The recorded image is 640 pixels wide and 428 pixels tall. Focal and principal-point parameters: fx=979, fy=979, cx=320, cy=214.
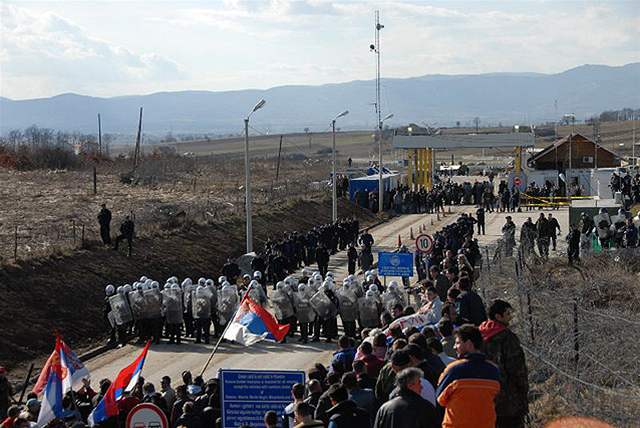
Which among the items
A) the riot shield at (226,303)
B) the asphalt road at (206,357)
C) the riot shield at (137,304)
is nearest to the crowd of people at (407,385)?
the asphalt road at (206,357)

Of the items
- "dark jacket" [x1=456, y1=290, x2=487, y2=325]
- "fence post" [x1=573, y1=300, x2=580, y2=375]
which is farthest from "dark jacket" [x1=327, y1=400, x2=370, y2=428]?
"dark jacket" [x1=456, y1=290, x2=487, y2=325]

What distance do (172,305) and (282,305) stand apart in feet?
Result: 8.56

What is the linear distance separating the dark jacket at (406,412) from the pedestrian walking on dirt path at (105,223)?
24.2 metres

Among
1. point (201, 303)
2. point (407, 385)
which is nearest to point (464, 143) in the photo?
point (201, 303)

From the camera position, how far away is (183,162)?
8994 centimetres

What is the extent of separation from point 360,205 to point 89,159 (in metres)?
27.5

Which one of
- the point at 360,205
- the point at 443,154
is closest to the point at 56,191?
the point at 360,205

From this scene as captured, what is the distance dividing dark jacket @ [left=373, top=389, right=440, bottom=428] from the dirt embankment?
1689 centimetres

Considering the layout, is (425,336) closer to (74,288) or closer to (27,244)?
(74,288)

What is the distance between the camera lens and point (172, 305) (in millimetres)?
22969

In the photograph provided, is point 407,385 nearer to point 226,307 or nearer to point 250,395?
point 250,395

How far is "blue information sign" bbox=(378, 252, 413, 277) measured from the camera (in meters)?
24.8

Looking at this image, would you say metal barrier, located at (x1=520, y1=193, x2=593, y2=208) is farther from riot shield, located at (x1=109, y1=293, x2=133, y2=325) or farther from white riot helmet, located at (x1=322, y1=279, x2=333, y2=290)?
riot shield, located at (x1=109, y1=293, x2=133, y2=325)

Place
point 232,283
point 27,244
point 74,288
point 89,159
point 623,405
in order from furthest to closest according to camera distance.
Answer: point 89,159 < point 27,244 < point 74,288 < point 232,283 < point 623,405
